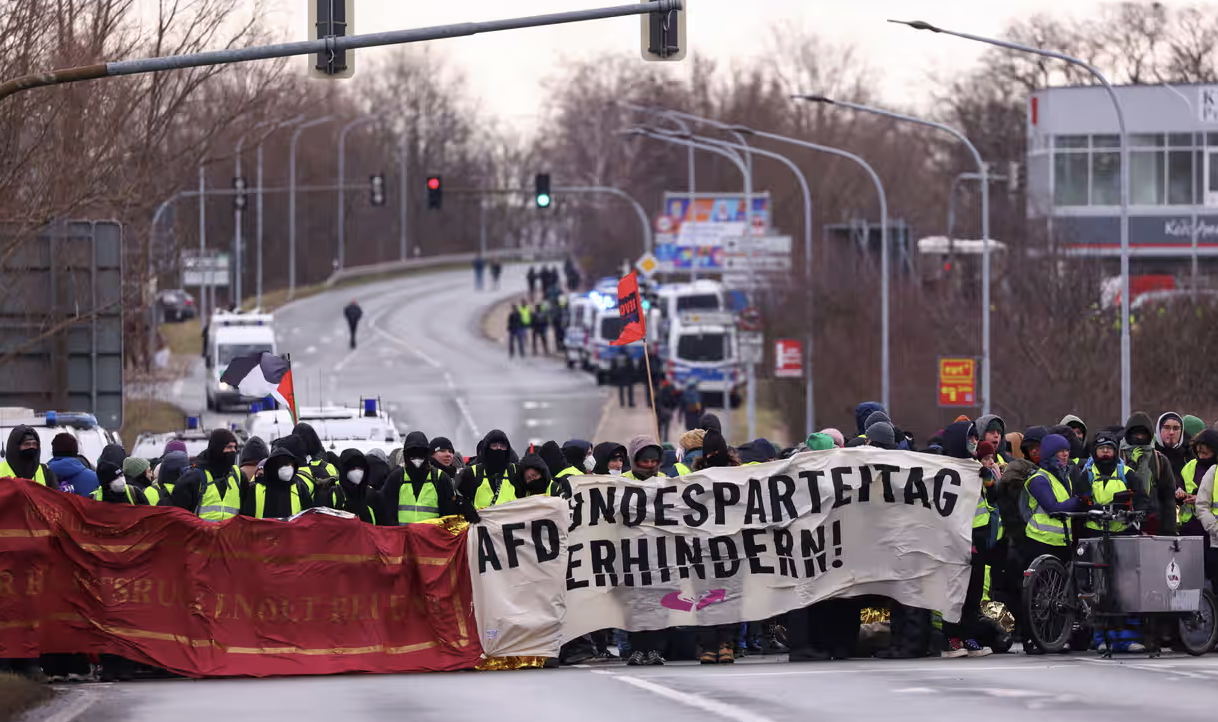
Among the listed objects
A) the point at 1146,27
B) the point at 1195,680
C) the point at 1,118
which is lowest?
the point at 1195,680

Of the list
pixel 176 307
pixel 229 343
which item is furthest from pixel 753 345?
pixel 176 307

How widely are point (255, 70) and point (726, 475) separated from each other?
30106 mm

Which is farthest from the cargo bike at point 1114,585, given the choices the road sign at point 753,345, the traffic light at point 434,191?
the traffic light at point 434,191

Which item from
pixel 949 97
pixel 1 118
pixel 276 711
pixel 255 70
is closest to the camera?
pixel 276 711

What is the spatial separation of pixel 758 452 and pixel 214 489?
4.77 metres

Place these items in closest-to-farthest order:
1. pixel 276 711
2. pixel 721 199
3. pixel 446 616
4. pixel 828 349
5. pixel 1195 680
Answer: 1. pixel 276 711
2. pixel 1195 680
3. pixel 446 616
4. pixel 828 349
5. pixel 721 199

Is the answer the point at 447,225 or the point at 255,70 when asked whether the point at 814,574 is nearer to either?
the point at 255,70

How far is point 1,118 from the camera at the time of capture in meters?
30.7

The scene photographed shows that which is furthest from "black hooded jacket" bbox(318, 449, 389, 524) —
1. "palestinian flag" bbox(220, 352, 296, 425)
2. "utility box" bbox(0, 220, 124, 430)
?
"utility box" bbox(0, 220, 124, 430)

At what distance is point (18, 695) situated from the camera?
43.2ft

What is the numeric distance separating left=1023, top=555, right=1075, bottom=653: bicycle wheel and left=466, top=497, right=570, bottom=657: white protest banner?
3390mm

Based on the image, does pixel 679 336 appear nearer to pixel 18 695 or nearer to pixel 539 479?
pixel 539 479

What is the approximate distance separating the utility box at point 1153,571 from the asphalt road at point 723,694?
1.35 feet

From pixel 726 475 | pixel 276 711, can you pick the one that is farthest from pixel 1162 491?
pixel 276 711
